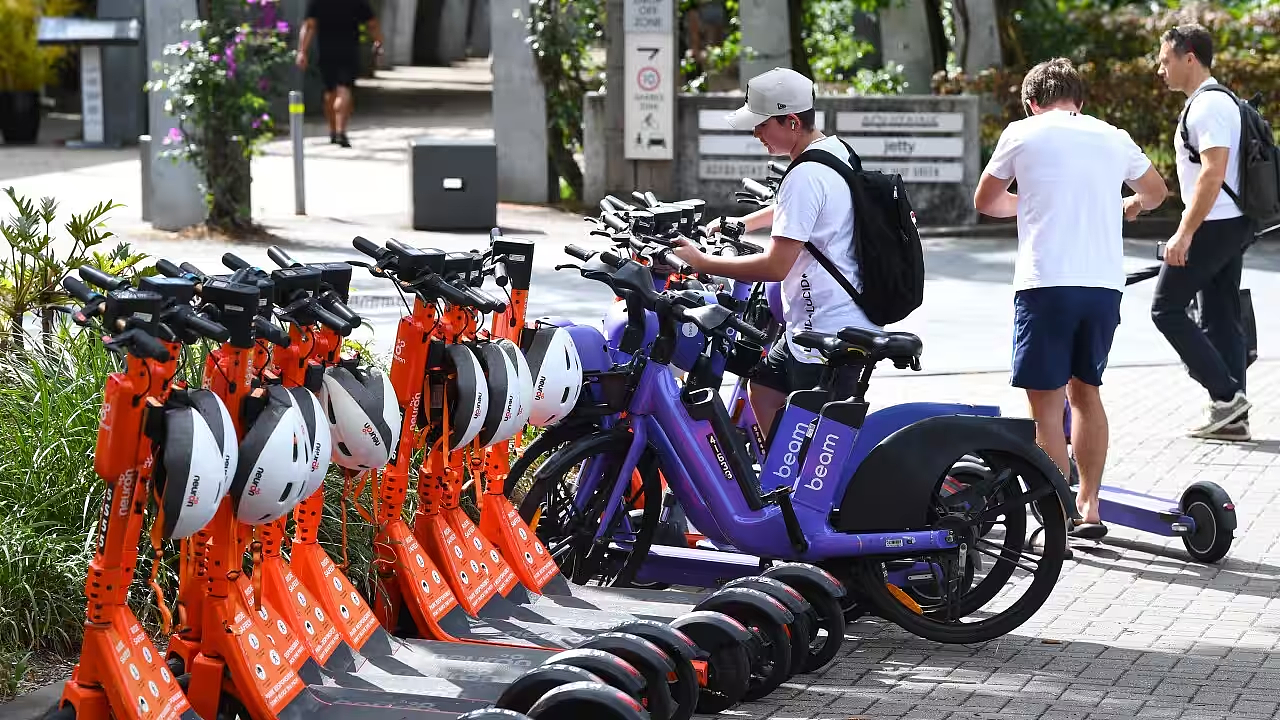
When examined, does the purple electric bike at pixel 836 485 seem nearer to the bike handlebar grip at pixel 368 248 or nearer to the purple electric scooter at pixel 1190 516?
the bike handlebar grip at pixel 368 248

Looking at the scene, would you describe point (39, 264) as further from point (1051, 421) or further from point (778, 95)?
point (1051, 421)

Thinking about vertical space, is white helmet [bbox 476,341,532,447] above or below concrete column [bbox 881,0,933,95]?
below

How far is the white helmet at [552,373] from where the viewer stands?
19.2 feet

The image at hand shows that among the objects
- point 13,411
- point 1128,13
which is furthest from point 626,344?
point 1128,13

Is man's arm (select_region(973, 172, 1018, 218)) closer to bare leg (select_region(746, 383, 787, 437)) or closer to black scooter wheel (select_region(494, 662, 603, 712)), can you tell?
bare leg (select_region(746, 383, 787, 437))

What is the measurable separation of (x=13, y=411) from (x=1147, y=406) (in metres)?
6.33

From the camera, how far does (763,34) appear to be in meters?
19.0

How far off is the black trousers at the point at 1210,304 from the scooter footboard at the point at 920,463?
316 centimetres

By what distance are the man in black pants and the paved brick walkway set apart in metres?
0.85

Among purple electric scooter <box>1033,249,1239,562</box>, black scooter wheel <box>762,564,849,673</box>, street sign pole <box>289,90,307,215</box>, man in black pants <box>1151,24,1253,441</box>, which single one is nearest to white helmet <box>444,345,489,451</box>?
black scooter wheel <box>762,564,849,673</box>

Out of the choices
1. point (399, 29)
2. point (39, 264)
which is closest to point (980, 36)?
point (39, 264)

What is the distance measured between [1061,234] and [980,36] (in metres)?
13.5

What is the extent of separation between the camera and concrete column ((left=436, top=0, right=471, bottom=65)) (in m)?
41.5

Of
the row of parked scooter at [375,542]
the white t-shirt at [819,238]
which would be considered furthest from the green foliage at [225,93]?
the white t-shirt at [819,238]
